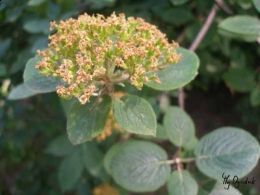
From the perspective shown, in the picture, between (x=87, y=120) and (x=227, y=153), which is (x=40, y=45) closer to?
(x=87, y=120)

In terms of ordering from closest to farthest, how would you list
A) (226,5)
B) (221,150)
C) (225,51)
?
(221,150) < (226,5) < (225,51)

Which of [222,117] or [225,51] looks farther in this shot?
[222,117]

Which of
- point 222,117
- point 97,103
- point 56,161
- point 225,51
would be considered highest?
point 97,103

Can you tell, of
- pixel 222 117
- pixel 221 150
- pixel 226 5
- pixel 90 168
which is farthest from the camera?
pixel 222 117

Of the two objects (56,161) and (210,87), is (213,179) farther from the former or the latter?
(210,87)

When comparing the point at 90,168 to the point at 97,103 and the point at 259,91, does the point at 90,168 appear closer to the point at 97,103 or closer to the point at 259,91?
the point at 97,103

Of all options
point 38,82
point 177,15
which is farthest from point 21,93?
point 177,15

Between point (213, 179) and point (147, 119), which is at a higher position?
point (147, 119)

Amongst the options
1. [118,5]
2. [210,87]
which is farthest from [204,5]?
[210,87]
